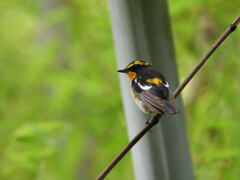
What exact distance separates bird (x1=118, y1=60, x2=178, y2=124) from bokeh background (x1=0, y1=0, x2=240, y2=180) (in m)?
0.63

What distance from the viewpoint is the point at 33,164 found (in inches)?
147

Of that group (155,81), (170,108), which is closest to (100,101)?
(155,81)

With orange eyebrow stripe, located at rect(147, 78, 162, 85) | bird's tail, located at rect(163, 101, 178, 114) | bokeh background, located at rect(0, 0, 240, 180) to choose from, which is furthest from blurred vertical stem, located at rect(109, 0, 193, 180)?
bokeh background, located at rect(0, 0, 240, 180)

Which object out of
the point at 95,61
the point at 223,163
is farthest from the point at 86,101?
the point at 223,163

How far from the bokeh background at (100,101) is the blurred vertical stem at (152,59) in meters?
1.13

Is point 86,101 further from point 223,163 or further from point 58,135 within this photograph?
point 223,163

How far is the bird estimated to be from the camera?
245 cm

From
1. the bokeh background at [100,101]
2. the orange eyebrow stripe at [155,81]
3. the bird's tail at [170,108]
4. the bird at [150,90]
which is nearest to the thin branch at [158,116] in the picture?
the bird's tail at [170,108]

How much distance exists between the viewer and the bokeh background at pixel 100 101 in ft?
12.1

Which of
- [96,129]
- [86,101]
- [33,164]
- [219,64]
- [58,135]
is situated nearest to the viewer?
[33,164]

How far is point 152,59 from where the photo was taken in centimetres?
219

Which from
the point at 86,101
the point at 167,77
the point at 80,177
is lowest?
the point at 80,177

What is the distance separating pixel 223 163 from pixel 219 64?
884 millimetres

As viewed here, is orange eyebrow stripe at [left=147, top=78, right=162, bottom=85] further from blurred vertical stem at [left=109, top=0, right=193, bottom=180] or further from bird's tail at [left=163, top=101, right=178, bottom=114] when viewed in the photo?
blurred vertical stem at [left=109, top=0, right=193, bottom=180]
